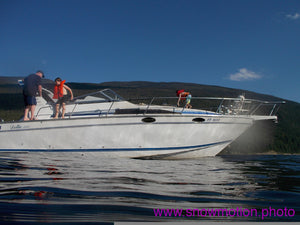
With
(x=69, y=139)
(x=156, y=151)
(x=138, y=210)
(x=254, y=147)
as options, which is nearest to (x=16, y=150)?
(x=69, y=139)

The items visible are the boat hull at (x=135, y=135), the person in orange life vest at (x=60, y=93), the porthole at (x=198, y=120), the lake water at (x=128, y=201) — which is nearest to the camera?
the lake water at (x=128, y=201)

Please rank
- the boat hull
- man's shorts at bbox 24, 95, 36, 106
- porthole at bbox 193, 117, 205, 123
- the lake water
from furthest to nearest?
1. man's shorts at bbox 24, 95, 36, 106
2. porthole at bbox 193, 117, 205, 123
3. the boat hull
4. the lake water

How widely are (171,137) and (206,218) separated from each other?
672 centimetres

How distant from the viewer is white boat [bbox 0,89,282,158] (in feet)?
28.1

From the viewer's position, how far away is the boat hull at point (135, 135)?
8.56 metres

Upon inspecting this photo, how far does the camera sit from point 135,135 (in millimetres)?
8617

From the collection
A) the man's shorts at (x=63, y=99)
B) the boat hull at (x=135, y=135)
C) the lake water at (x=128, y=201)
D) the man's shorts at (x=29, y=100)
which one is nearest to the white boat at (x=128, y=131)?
the boat hull at (x=135, y=135)

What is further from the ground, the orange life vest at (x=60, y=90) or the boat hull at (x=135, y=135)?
the orange life vest at (x=60, y=90)

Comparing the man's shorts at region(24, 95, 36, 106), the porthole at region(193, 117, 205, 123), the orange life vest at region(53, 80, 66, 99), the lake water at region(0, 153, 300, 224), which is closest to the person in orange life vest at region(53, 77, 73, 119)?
the orange life vest at region(53, 80, 66, 99)

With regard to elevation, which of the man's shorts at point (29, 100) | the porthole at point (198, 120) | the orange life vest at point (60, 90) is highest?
the orange life vest at point (60, 90)

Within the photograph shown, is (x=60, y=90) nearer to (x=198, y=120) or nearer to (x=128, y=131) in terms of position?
(x=128, y=131)

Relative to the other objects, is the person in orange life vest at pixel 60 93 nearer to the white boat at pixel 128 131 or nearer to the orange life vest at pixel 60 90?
the orange life vest at pixel 60 90

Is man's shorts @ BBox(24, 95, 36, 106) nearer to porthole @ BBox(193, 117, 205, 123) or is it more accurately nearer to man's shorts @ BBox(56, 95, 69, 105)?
man's shorts @ BBox(56, 95, 69, 105)

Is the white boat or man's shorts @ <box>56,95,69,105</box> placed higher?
man's shorts @ <box>56,95,69,105</box>
